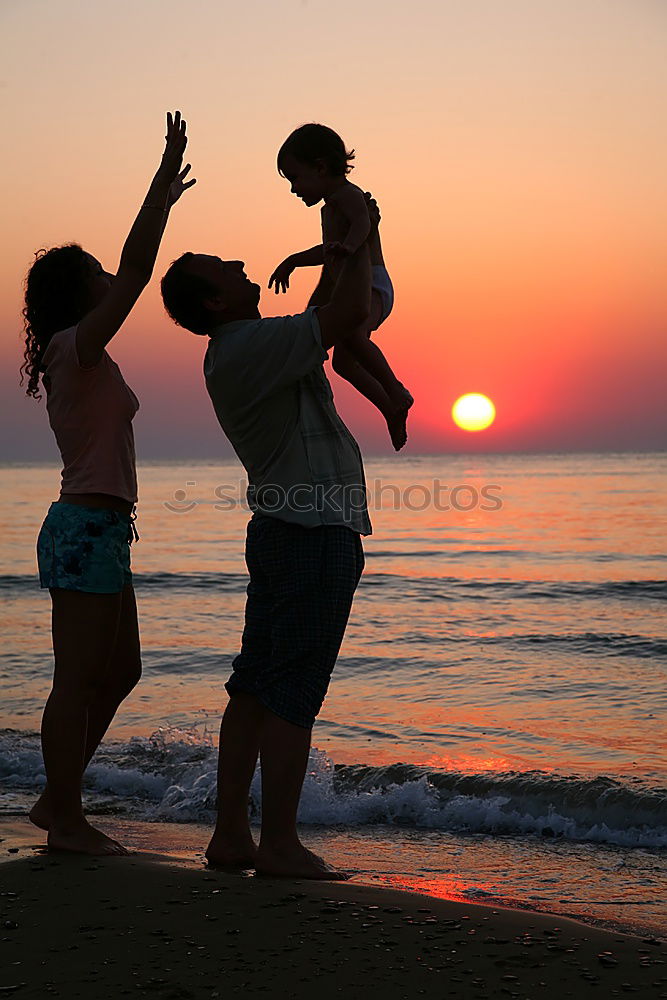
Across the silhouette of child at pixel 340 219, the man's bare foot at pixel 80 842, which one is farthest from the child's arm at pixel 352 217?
the man's bare foot at pixel 80 842

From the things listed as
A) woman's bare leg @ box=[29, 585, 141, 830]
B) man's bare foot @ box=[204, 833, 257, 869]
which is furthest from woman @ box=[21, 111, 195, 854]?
man's bare foot @ box=[204, 833, 257, 869]

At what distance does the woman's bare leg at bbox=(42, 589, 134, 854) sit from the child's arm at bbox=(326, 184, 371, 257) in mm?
1320

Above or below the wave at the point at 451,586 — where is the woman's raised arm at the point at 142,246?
above

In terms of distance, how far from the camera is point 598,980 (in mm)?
2336

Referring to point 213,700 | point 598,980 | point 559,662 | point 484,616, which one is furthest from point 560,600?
point 598,980

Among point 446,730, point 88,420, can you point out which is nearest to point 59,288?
point 88,420

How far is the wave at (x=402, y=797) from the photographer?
14.9 ft

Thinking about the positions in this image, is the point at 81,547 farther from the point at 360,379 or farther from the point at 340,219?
the point at 340,219

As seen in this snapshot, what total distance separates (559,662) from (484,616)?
2660 millimetres

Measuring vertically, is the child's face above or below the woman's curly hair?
above

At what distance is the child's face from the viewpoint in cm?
336

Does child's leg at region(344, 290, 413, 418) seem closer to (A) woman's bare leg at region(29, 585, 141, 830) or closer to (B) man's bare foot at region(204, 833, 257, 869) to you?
(A) woman's bare leg at region(29, 585, 141, 830)

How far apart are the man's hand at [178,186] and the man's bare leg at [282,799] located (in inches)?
62.5

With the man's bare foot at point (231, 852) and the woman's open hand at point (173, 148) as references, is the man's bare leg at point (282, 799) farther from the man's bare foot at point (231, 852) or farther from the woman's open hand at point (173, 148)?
the woman's open hand at point (173, 148)
